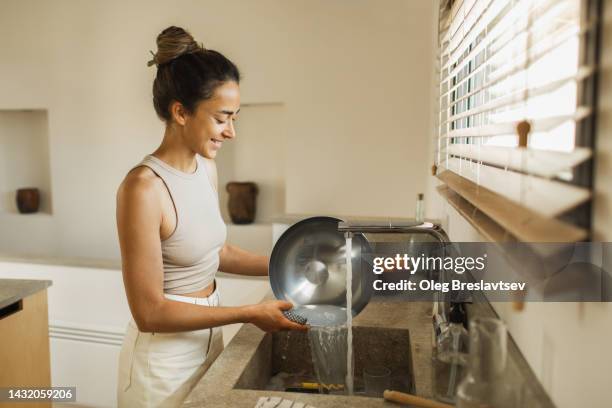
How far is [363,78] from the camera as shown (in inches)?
137

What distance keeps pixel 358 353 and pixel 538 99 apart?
83 centimetres

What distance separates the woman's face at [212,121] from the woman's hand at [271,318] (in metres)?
0.42

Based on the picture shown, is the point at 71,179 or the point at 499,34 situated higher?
the point at 499,34

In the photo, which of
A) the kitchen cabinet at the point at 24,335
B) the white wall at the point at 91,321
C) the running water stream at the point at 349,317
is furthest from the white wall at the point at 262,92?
the running water stream at the point at 349,317

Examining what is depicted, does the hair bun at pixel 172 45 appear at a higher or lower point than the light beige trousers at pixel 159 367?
higher

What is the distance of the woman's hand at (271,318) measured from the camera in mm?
1195

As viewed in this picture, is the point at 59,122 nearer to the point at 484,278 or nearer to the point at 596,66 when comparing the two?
the point at 484,278

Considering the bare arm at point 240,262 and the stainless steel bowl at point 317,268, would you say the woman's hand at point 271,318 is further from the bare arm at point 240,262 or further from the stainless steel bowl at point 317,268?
the bare arm at point 240,262

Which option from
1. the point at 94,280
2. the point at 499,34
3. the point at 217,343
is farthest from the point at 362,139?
the point at 499,34

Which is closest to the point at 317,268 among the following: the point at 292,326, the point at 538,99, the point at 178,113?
the point at 292,326

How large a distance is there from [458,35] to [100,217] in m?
3.41

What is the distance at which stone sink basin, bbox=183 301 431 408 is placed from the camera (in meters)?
1.06

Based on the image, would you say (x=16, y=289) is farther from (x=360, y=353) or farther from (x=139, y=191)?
(x=360, y=353)

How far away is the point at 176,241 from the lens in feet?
4.27
